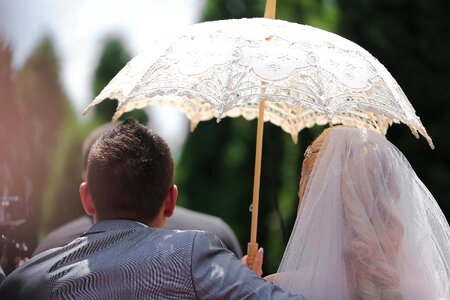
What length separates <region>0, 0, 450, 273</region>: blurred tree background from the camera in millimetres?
8750

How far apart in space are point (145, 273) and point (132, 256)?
6cm

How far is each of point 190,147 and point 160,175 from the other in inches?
285

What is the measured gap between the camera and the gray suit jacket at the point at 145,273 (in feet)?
7.91

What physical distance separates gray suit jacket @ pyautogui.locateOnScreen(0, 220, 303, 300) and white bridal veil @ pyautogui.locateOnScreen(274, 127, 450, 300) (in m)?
0.28

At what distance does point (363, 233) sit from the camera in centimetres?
268

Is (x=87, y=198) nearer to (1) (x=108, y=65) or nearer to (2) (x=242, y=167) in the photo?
(2) (x=242, y=167)

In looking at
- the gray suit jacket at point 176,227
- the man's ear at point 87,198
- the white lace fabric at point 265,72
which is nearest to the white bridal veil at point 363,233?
the white lace fabric at point 265,72

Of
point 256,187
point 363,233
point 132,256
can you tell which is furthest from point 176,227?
point 132,256

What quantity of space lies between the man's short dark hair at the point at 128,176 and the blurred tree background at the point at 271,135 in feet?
16.8

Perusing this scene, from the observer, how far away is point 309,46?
9.70ft

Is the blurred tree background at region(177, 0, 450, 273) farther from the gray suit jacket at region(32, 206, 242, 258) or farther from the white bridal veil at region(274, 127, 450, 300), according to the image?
the white bridal veil at region(274, 127, 450, 300)

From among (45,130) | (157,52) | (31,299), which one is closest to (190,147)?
(45,130)

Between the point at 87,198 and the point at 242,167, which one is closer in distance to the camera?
the point at 87,198

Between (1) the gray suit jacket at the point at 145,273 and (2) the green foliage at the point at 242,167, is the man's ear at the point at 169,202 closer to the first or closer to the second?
(1) the gray suit jacket at the point at 145,273
